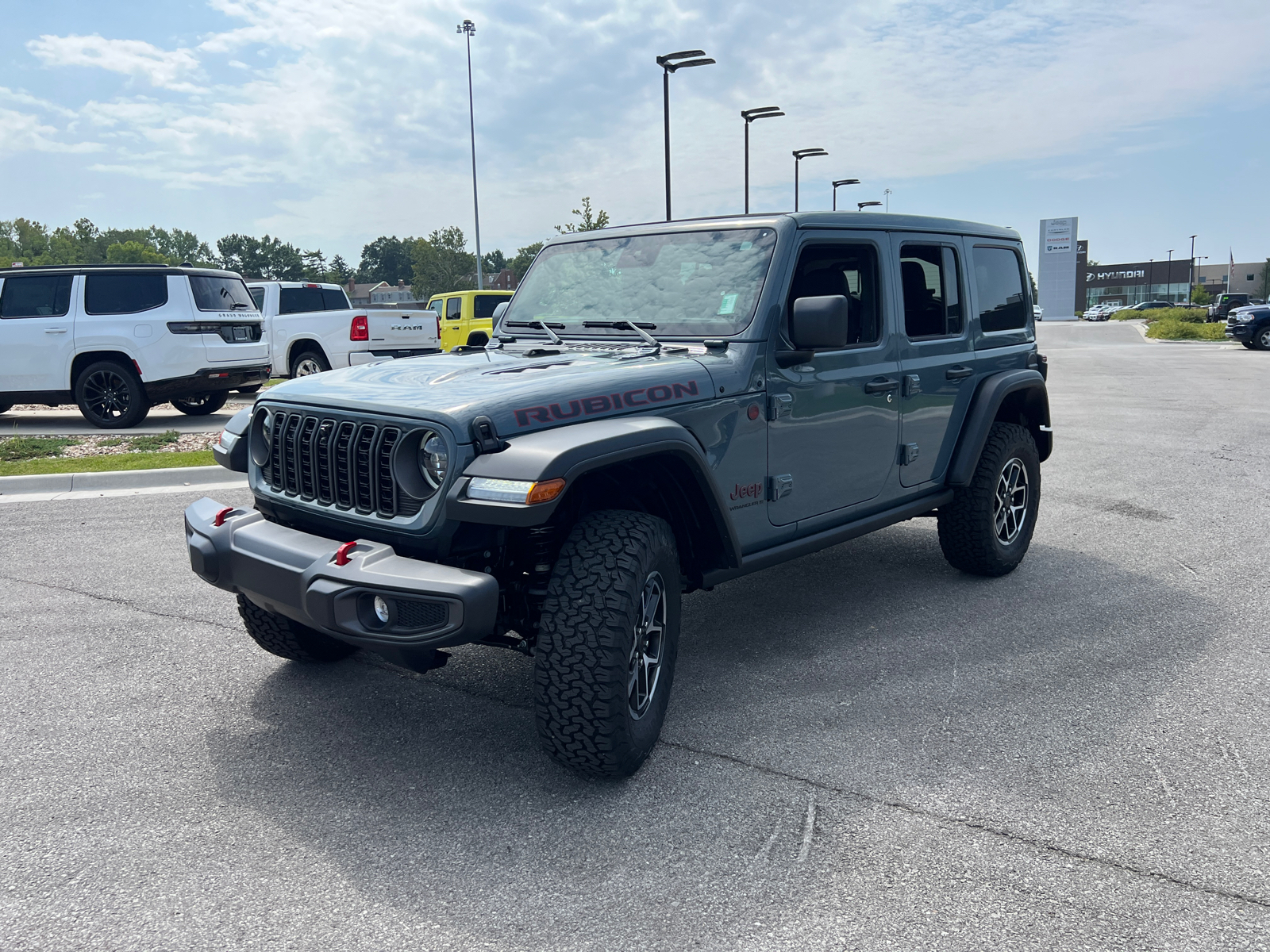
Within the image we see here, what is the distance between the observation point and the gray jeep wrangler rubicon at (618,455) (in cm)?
305

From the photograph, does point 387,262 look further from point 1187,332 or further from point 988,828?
point 988,828

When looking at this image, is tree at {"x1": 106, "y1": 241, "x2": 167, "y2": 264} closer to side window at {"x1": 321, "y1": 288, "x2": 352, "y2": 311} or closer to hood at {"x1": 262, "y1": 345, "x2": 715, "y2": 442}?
side window at {"x1": 321, "y1": 288, "x2": 352, "y2": 311}

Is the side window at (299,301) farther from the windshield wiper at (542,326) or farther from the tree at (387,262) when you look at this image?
the tree at (387,262)

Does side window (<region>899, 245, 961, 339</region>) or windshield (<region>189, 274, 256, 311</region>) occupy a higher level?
windshield (<region>189, 274, 256, 311</region>)

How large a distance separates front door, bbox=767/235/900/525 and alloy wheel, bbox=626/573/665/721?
2.58 ft

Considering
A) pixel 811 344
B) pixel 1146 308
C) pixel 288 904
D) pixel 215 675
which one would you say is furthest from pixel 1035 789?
pixel 1146 308

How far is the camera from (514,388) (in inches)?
129

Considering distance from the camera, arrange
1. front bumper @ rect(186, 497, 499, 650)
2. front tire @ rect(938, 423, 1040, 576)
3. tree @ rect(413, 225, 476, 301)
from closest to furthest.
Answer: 1. front bumper @ rect(186, 497, 499, 650)
2. front tire @ rect(938, 423, 1040, 576)
3. tree @ rect(413, 225, 476, 301)

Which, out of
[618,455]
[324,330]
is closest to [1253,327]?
[324,330]

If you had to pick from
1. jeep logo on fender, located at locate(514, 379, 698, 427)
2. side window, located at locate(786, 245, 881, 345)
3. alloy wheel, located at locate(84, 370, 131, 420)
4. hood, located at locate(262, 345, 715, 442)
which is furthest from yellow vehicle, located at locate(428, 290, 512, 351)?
jeep logo on fender, located at locate(514, 379, 698, 427)

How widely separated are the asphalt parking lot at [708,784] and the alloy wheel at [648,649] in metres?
0.25

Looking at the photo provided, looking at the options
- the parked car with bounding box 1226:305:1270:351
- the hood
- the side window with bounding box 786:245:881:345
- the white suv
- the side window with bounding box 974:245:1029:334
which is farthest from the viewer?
the parked car with bounding box 1226:305:1270:351

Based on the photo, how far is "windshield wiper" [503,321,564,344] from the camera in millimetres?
4461

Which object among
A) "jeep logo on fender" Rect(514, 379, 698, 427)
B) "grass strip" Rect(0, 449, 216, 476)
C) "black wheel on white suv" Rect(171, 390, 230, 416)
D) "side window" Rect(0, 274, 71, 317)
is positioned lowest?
"grass strip" Rect(0, 449, 216, 476)
